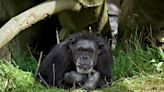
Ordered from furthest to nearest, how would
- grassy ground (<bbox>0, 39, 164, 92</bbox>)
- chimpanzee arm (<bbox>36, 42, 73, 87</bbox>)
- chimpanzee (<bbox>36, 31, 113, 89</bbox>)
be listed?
1. chimpanzee arm (<bbox>36, 42, 73, 87</bbox>)
2. chimpanzee (<bbox>36, 31, 113, 89</bbox>)
3. grassy ground (<bbox>0, 39, 164, 92</bbox>)

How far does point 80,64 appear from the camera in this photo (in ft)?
16.4

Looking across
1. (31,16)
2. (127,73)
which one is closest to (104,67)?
(127,73)

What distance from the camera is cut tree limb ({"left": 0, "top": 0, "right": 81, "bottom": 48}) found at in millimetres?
4961

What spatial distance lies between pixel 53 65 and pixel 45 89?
0.37 metres

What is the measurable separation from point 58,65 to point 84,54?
0.38 meters

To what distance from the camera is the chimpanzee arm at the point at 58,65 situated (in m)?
5.25

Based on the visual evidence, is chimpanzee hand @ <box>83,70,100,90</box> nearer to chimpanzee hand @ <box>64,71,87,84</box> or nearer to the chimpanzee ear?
chimpanzee hand @ <box>64,71,87,84</box>

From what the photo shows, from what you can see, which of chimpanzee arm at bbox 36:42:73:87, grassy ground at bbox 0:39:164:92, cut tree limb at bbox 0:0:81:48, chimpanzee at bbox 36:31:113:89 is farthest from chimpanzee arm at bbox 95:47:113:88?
cut tree limb at bbox 0:0:81:48

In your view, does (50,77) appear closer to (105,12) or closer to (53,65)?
(53,65)

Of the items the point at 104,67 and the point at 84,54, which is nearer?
the point at 84,54

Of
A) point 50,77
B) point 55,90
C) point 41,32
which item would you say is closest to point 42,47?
point 41,32

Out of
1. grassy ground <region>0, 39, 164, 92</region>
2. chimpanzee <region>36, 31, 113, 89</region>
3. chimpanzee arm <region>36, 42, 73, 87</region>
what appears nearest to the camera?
grassy ground <region>0, 39, 164, 92</region>

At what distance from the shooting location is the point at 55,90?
16.0ft

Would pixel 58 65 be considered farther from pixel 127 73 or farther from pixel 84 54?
pixel 127 73
